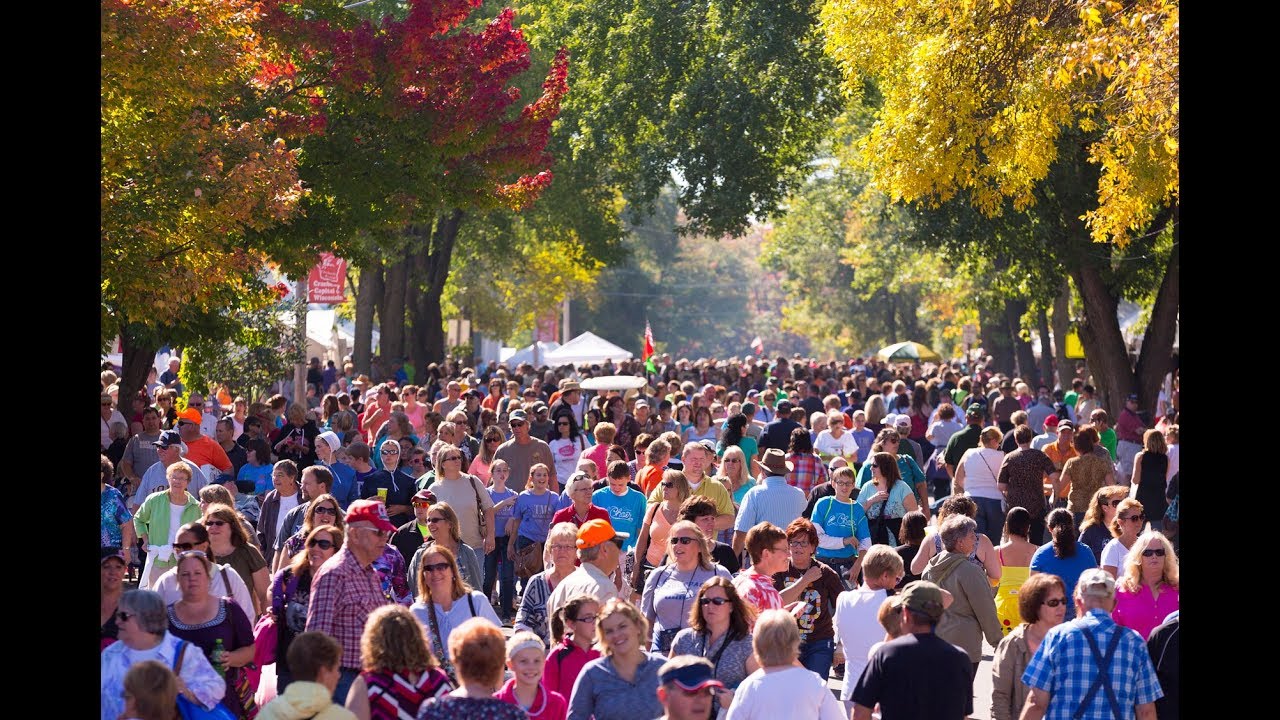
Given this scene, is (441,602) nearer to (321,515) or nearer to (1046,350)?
(321,515)

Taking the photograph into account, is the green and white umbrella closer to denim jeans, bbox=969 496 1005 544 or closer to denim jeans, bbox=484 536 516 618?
denim jeans, bbox=969 496 1005 544

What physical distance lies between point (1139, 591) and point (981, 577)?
2.77ft

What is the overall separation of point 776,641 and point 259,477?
8.26 m

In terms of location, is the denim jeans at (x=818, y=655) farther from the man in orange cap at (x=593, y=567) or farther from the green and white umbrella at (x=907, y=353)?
the green and white umbrella at (x=907, y=353)

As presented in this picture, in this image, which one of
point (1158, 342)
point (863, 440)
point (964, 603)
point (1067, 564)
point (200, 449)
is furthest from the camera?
point (1158, 342)

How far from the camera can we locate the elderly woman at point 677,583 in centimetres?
885

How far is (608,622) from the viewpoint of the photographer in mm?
7324

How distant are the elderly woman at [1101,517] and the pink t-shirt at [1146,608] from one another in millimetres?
2494

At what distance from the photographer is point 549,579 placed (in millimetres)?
9594

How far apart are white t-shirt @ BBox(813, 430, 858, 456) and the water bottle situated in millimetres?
10435

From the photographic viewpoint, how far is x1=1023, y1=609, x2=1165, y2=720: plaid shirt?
24.0 ft

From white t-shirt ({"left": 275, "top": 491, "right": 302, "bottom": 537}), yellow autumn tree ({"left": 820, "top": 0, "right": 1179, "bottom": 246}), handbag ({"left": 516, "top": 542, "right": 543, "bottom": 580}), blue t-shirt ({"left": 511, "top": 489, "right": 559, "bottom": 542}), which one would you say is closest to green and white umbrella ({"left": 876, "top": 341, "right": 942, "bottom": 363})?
yellow autumn tree ({"left": 820, "top": 0, "right": 1179, "bottom": 246})

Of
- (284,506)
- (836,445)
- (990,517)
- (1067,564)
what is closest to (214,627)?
(284,506)
